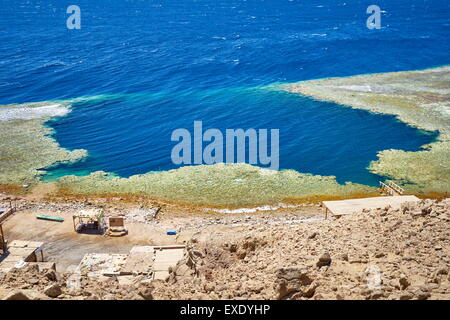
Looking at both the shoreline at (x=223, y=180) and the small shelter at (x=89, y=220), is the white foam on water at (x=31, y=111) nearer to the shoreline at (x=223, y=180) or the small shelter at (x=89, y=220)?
the shoreline at (x=223, y=180)

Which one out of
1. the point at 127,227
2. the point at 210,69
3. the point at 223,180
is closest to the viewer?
the point at 127,227

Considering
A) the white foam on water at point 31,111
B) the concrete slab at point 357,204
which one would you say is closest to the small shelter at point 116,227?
the concrete slab at point 357,204

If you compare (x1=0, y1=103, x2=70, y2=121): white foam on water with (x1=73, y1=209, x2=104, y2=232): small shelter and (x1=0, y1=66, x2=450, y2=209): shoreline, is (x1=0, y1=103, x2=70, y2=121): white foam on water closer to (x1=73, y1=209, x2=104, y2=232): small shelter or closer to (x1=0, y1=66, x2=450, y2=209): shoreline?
(x1=0, y1=66, x2=450, y2=209): shoreline

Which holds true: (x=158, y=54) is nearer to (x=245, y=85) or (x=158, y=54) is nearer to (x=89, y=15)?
(x=245, y=85)

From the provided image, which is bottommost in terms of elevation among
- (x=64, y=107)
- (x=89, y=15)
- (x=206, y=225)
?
(x=206, y=225)

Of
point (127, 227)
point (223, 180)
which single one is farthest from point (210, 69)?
point (127, 227)

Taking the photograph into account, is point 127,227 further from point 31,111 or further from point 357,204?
point 31,111

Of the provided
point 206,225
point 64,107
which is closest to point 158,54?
point 64,107
